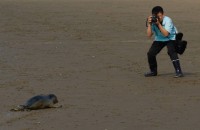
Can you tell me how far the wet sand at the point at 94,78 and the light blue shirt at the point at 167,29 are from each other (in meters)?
0.64

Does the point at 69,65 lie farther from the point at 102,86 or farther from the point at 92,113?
the point at 92,113

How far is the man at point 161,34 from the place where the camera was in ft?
36.3

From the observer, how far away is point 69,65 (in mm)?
12773

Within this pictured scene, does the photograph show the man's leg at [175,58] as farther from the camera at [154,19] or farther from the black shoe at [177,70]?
the camera at [154,19]

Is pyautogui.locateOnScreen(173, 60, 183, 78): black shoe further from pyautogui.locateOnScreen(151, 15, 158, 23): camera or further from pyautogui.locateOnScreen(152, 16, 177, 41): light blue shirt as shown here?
pyautogui.locateOnScreen(151, 15, 158, 23): camera

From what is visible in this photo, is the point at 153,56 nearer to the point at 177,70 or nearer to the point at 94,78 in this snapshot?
the point at 177,70

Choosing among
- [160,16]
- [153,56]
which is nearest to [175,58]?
[153,56]

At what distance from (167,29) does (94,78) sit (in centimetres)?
141

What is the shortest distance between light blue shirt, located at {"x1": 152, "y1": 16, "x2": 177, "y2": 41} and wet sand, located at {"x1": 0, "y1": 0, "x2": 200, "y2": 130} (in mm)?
635

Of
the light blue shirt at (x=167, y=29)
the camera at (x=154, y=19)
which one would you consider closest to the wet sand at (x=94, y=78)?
the light blue shirt at (x=167, y=29)

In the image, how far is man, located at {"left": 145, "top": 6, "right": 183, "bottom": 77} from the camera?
11062 mm

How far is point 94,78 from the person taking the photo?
36.7 ft

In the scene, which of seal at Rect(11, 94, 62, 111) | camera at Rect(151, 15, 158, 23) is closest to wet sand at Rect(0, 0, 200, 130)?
seal at Rect(11, 94, 62, 111)

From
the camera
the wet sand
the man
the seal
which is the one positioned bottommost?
the wet sand
